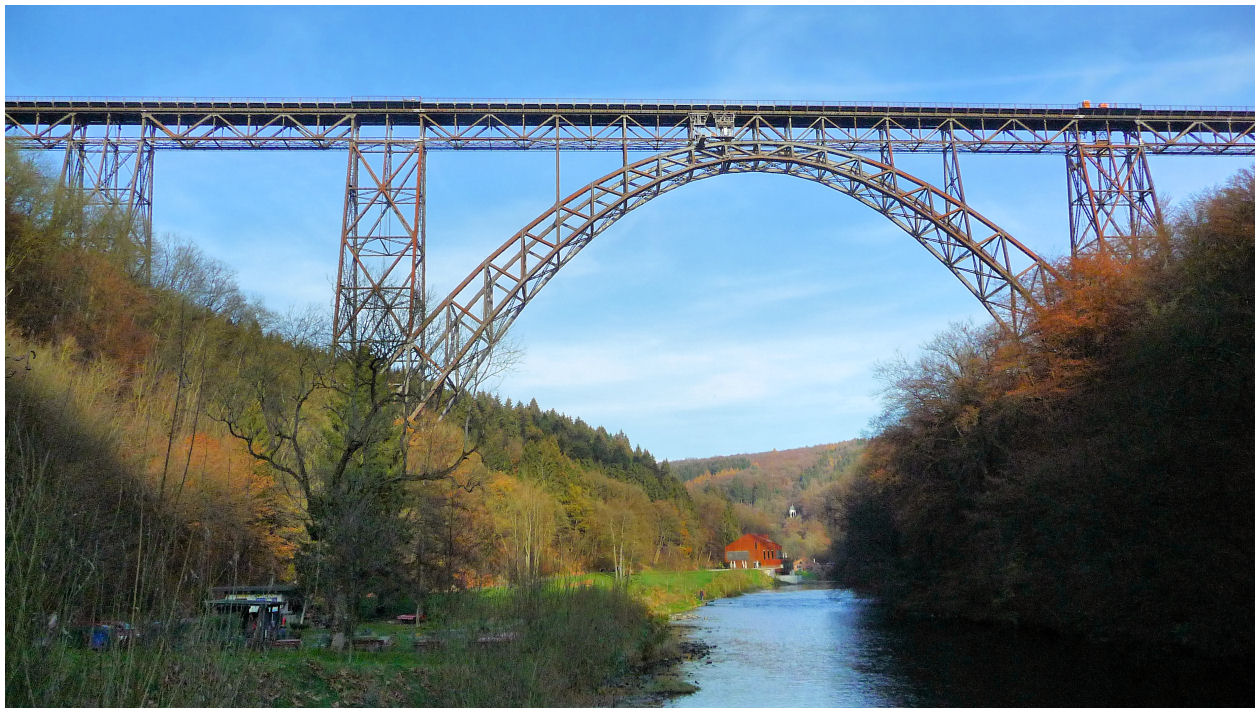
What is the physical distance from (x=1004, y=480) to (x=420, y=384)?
1467 cm

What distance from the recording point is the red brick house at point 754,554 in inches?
4043

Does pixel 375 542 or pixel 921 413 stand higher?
pixel 921 413

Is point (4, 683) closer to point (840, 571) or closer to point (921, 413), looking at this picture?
point (921, 413)

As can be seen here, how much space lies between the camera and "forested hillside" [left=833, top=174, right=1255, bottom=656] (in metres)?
13.2

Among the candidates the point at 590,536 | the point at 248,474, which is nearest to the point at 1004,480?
the point at 248,474

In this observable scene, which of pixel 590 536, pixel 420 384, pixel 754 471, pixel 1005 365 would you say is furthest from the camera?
pixel 754 471

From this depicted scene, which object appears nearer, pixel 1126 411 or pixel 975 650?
pixel 1126 411

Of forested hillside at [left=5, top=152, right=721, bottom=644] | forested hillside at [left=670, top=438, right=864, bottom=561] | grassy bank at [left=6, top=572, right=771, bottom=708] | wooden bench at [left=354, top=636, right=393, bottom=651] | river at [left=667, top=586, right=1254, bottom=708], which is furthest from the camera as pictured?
forested hillside at [left=670, top=438, right=864, bottom=561]

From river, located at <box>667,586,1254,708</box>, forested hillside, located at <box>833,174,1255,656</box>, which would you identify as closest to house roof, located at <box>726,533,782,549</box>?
forested hillside, located at <box>833,174,1255,656</box>

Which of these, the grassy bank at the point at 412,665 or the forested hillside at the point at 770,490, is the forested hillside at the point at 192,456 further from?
the forested hillside at the point at 770,490

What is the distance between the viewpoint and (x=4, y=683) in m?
5.61

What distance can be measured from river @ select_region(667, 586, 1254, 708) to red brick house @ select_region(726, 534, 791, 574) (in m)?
74.3

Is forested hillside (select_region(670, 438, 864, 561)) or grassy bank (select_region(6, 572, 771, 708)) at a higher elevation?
forested hillside (select_region(670, 438, 864, 561))

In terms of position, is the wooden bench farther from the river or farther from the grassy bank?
the river
